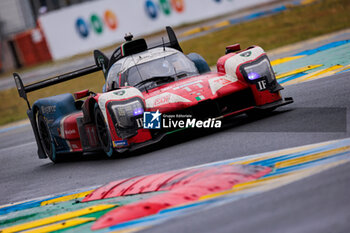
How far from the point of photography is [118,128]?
7.75 m

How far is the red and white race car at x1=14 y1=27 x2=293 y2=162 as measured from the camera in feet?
25.3

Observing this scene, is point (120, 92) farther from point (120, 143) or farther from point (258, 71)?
point (258, 71)

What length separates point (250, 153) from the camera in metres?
6.27

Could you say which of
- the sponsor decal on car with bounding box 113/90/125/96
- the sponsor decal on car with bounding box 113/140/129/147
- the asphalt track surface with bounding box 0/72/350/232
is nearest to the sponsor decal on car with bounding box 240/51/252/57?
the asphalt track surface with bounding box 0/72/350/232

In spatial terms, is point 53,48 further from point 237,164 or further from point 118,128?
point 237,164

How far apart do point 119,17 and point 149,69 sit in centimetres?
2164

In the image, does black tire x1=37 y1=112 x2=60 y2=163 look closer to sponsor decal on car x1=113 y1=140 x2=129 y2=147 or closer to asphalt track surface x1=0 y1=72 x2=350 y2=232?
asphalt track surface x1=0 y1=72 x2=350 y2=232

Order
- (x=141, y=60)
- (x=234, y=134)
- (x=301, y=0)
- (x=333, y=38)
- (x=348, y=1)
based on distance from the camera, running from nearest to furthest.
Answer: (x=234, y=134) → (x=141, y=60) → (x=333, y=38) → (x=348, y=1) → (x=301, y=0)

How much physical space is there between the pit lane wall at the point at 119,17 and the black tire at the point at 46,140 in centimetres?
1989

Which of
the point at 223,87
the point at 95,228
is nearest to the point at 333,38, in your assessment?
the point at 223,87

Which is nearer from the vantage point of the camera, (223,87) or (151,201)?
(151,201)

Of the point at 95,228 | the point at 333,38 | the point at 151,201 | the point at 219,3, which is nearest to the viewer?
the point at 95,228

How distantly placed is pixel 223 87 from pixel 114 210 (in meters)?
2.99

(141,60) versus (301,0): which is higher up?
(141,60)
